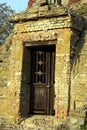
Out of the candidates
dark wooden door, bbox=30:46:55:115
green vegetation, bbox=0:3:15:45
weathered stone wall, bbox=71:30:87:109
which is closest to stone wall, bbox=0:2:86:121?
weathered stone wall, bbox=71:30:87:109

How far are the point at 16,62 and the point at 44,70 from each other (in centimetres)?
86

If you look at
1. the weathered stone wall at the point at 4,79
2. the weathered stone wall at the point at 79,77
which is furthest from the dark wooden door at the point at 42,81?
the weathered stone wall at the point at 79,77

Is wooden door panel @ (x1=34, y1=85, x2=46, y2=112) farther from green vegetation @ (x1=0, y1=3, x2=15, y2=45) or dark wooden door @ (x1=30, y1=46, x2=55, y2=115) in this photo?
green vegetation @ (x1=0, y1=3, x2=15, y2=45)

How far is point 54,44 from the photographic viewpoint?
31.2 ft

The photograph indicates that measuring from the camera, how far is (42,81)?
9953 mm

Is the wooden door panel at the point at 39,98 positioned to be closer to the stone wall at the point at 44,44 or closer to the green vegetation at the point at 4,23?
the stone wall at the point at 44,44

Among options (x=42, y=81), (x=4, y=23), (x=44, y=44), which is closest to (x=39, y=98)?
(x=42, y=81)

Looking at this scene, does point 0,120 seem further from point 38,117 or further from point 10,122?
point 38,117

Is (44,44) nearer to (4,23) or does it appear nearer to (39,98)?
(39,98)

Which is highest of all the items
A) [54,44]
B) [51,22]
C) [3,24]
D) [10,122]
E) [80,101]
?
[3,24]

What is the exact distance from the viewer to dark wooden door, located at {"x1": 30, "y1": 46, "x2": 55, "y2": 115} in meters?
9.78

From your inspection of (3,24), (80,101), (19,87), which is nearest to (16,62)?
(19,87)

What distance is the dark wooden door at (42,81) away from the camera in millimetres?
9777

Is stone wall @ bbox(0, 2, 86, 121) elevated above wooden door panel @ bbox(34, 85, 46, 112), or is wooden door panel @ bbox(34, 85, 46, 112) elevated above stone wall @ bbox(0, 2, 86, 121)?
stone wall @ bbox(0, 2, 86, 121)
